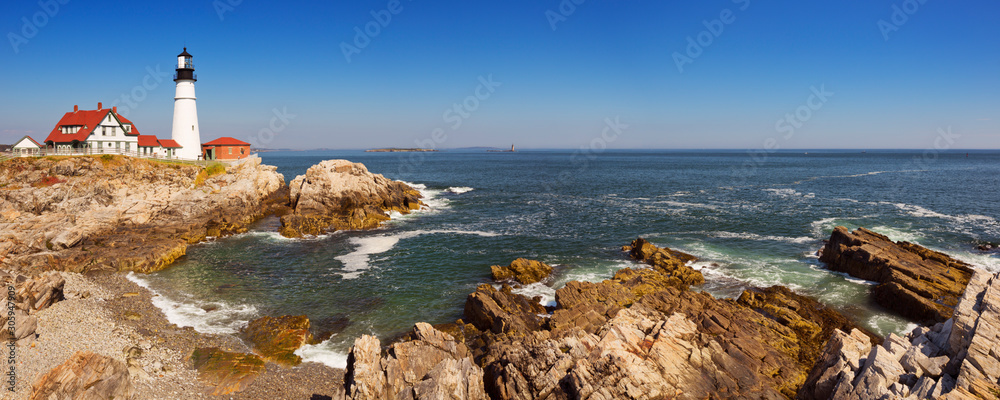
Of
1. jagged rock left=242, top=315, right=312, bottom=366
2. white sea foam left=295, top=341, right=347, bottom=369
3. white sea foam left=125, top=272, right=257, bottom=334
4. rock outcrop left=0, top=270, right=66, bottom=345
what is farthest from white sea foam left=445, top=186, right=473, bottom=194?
white sea foam left=295, top=341, right=347, bottom=369

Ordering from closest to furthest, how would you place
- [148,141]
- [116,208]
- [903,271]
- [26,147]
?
1. [903,271]
2. [116,208]
3. [26,147]
4. [148,141]

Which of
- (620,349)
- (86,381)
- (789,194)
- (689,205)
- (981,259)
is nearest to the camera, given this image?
(86,381)

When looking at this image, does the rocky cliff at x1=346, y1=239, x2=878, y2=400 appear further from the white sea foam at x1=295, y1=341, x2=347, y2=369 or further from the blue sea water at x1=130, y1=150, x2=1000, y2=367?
the white sea foam at x1=295, y1=341, x2=347, y2=369

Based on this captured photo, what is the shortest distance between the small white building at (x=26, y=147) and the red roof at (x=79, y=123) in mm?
1843

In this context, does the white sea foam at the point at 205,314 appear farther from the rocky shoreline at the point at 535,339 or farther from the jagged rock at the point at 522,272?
the jagged rock at the point at 522,272

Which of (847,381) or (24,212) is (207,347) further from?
(24,212)

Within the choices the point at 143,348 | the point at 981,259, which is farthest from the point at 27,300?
the point at 981,259


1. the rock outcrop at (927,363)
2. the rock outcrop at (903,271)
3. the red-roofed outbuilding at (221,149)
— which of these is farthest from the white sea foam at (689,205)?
the red-roofed outbuilding at (221,149)

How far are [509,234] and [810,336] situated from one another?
81.6ft

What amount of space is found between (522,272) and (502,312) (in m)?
7.36

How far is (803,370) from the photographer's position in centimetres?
1569

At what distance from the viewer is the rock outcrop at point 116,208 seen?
1112 inches

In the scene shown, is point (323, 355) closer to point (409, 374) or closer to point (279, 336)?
point (279, 336)

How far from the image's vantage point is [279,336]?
63.9ft
